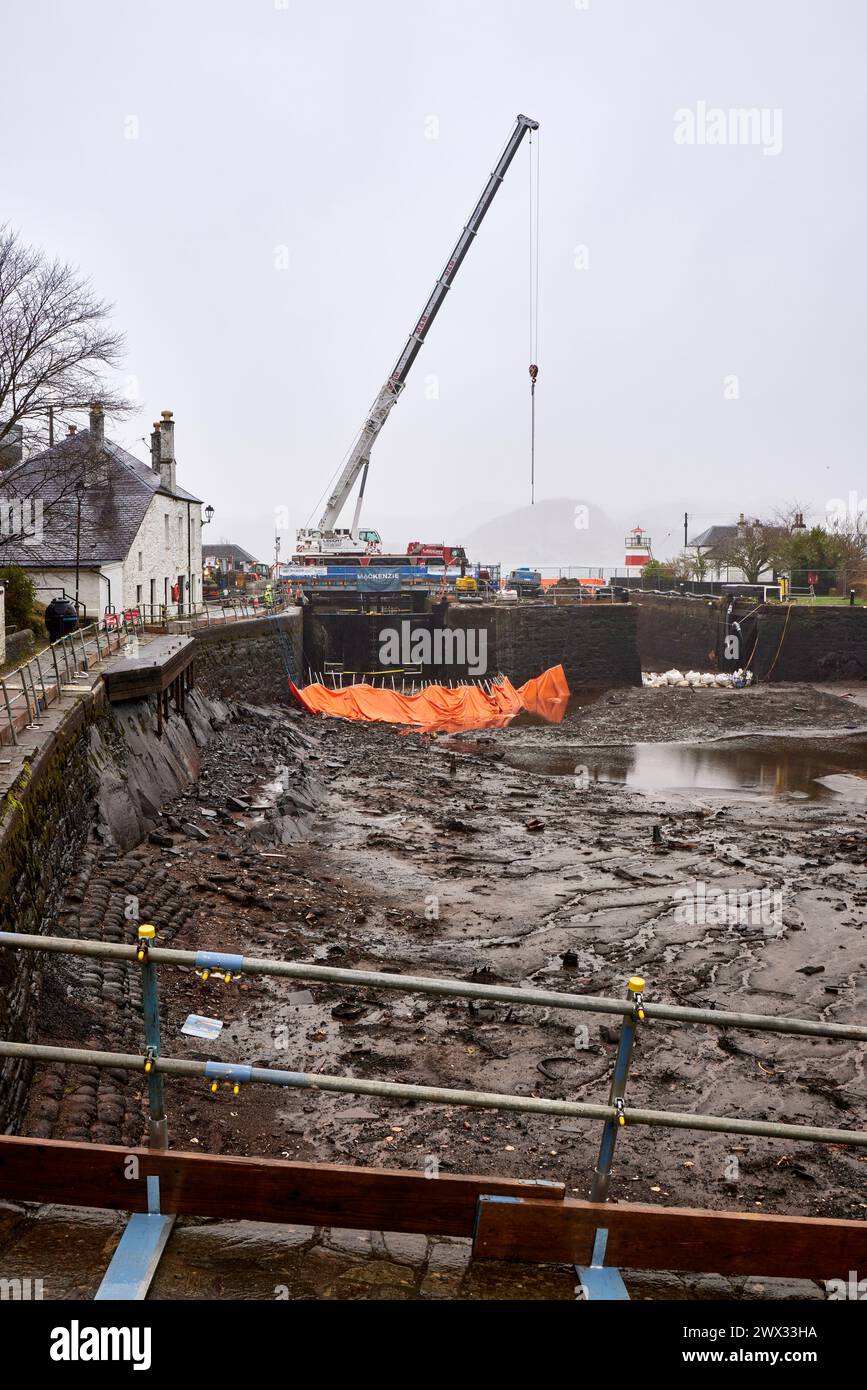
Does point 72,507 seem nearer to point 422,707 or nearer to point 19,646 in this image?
point 19,646

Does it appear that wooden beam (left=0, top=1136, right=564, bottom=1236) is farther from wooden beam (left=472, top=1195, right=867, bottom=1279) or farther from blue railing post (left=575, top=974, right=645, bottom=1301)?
blue railing post (left=575, top=974, right=645, bottom=1301)

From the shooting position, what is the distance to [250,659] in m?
31.2

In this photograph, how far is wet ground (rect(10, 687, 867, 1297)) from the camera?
24.7ft

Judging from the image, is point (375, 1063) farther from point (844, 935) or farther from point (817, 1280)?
point (844, 935)

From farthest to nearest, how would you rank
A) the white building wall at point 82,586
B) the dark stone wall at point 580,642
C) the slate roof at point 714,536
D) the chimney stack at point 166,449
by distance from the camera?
1. the slate roof at point 714,536
2. the dark stone wall at point 580,642
3. the chimney stack at point 166,449
4. the white building wall at point 82,586

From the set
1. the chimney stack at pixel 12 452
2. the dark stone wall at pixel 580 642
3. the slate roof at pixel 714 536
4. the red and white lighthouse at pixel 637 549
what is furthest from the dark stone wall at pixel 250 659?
the slate roof at pixel 714 536

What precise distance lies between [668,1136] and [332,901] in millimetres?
6661

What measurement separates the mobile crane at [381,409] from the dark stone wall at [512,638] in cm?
743

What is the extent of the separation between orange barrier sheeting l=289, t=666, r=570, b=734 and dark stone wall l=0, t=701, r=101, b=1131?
19.1 metres

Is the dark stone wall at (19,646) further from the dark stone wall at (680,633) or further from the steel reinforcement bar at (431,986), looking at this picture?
the dark stone wall at (680,633)

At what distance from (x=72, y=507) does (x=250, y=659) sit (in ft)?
22.5

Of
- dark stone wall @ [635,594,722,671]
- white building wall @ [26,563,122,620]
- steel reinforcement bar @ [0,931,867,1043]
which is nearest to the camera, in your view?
steel reinforcement bar @ [0,931,867,1043]

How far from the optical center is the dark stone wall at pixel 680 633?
155 ft

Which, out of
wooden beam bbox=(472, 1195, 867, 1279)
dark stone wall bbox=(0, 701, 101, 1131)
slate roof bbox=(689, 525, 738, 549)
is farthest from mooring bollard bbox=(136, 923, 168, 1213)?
slate roof bbox=(689, 525, 738, 549)
